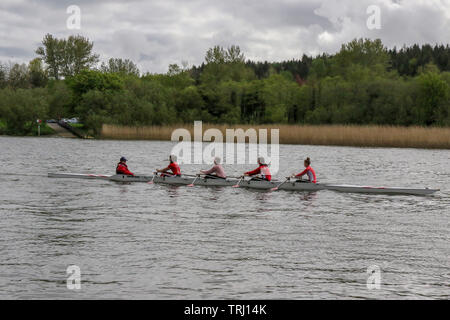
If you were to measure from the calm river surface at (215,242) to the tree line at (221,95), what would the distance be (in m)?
50.2

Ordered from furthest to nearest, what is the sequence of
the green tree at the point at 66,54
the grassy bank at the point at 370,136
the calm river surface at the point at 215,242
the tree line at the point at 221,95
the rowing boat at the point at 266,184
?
the green tree at the point at 66,54 → the tree line at the point at 221,95 → the grassy bank at the point at 370,136 → the rowing boat at the point at 266,184 → the calm river surface at the point at 215,242

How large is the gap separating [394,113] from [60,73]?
70528 millimetres

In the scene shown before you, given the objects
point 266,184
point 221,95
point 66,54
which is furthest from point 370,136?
point 66,54

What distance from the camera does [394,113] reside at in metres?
76.7

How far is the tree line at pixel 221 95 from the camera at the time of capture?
75.3m

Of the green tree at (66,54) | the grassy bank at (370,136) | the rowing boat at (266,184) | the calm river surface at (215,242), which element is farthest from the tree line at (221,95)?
the calm river surface at (215,242)

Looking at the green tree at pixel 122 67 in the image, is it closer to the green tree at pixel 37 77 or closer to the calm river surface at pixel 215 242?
the green tree at pixel 37 77

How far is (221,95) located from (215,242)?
72.1m

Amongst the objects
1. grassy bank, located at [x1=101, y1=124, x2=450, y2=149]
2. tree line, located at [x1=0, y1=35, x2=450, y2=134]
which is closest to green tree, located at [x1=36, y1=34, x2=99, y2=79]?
tree line, located at [x1=0, y1=35, x2=450, y2=134]

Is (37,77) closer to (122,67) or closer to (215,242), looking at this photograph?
(122,67)

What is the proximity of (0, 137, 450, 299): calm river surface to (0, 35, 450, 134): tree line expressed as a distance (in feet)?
165

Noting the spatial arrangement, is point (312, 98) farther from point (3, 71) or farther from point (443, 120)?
point (3, 71)
